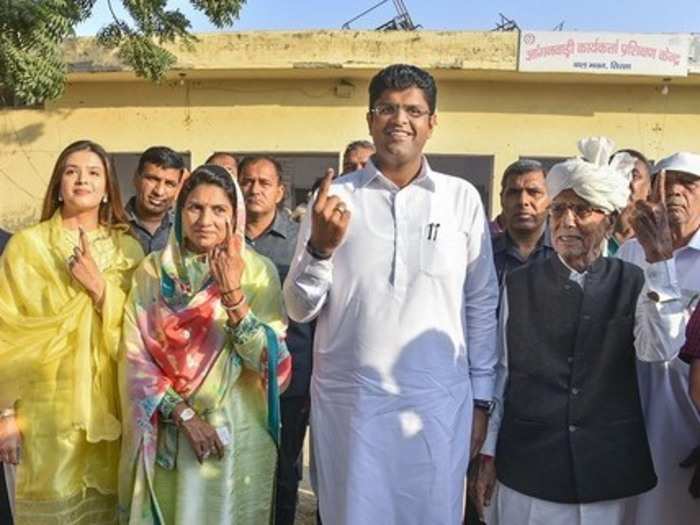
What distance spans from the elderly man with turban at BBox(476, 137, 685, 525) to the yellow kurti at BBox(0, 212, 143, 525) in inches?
59.1

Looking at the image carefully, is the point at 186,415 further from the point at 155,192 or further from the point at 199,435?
the point at 155,192

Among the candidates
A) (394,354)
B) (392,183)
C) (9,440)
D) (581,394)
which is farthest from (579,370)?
(9,440)

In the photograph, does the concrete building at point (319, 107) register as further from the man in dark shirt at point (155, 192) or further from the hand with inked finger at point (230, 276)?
the hand with inked finger at point (230, 276)

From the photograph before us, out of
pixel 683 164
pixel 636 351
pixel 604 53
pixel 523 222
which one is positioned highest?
pixel 604 53

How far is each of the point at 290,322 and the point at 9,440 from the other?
4.13 ft

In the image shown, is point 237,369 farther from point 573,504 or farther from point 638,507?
point 638,507

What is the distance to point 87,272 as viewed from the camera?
258 centimetres

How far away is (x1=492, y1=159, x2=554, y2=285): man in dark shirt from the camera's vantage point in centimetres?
333

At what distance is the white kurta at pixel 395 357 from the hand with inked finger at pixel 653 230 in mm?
574

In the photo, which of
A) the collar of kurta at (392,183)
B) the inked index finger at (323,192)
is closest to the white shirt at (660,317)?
the collar of kurta at (392,183)

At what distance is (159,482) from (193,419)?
285 millimetres

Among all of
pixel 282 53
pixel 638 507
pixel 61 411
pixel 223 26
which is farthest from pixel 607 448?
pixel 282 53

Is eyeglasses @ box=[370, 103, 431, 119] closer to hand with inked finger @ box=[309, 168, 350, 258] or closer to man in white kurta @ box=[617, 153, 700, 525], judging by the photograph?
hand with inked finger @ box=[309, 168, 350, 258]

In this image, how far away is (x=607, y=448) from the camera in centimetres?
214
